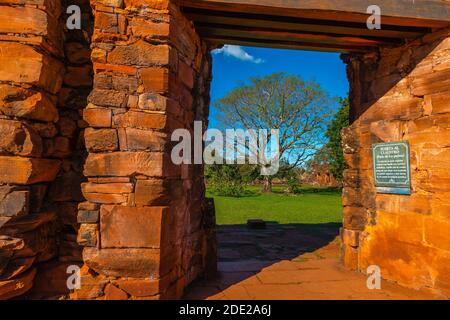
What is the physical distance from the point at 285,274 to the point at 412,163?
2.48m

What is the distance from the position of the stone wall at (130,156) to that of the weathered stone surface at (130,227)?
0.03 feet

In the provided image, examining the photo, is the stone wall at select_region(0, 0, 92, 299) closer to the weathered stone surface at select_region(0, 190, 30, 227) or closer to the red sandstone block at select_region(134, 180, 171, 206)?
the weathered stone surface at select_region(0, 190, 30, 227)

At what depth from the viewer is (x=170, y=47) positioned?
3273mm

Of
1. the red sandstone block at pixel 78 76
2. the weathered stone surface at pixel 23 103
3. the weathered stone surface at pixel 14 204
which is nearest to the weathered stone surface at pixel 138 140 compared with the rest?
the weathered stone surface at pixel 23 103

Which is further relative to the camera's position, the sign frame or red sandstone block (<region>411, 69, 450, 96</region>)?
the sign frame

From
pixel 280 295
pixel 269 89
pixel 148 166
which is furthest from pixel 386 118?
pixel 269 89

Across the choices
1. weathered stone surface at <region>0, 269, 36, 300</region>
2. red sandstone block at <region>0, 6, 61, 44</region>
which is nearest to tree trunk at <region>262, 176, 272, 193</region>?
weathered stone surface at <region>0, 269, 36, 300</region>

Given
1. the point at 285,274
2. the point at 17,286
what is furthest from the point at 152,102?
the point at 285,274

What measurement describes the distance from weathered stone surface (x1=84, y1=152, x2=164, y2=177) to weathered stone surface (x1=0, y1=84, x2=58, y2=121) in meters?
0.80

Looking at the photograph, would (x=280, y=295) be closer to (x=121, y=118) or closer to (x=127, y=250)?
(x=127, y=250)

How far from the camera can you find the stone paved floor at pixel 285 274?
3861mm

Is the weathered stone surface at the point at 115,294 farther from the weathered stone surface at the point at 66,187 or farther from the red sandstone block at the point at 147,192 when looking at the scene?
the weathered stone surface at the point at 66,187

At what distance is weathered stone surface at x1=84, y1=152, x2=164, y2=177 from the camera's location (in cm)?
310

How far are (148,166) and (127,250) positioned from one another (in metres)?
0.90
